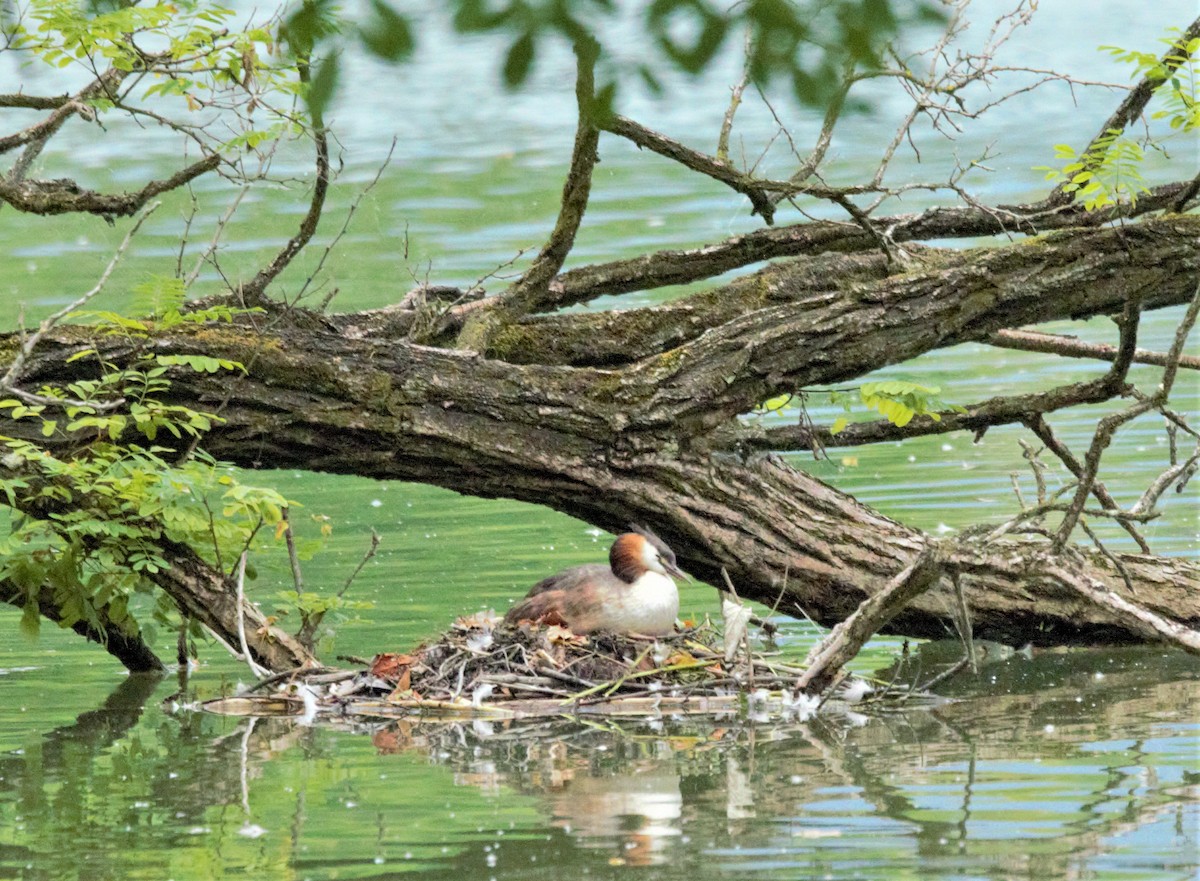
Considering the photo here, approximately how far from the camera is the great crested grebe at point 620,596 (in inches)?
308

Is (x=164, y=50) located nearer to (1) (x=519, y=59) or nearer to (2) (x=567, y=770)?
(2) (x=567, y=770)

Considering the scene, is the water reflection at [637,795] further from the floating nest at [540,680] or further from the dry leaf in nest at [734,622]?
the dry leaf in nest at [734,622]

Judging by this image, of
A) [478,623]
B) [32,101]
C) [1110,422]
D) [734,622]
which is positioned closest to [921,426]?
[1110,422]

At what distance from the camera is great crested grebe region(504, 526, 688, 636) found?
7820 mm

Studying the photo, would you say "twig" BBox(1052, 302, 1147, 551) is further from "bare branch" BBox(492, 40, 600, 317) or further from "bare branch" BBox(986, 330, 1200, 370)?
"bare branch" BBox(492, 40, 600, 317)

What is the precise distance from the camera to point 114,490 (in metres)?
7.66

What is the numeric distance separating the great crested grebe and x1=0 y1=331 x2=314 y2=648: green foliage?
1233 millimetres

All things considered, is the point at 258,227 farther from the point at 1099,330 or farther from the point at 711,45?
the point at 711,45

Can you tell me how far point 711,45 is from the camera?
3018mm

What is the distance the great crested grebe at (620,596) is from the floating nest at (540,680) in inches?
2.5

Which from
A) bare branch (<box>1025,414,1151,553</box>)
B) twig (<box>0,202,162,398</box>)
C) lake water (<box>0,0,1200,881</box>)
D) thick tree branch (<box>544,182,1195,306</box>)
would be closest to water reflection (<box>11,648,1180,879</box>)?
lake water (<box>0,0,1200,881</box>)

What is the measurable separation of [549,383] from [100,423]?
1.96m

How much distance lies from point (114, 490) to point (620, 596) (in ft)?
7.12

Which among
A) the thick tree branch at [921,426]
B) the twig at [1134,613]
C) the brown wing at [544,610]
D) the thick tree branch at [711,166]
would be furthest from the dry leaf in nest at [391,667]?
the twig at [1134,613]
